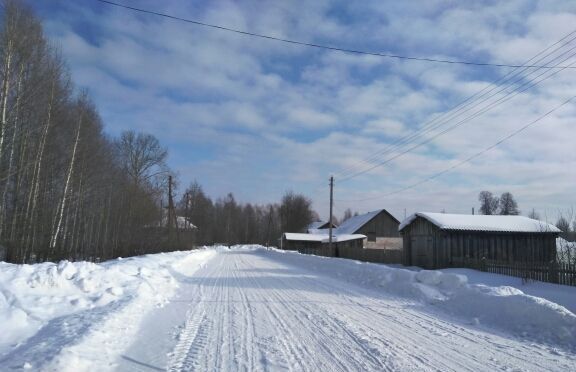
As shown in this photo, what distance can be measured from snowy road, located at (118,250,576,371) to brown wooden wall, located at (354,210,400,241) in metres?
52.0

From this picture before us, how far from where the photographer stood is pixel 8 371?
546 centimetres

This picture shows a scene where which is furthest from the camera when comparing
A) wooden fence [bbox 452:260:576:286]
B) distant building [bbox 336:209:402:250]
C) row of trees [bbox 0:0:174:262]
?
distant building [bbox 336:209:402:250]

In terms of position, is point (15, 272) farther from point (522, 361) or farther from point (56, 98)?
point (56, 98)

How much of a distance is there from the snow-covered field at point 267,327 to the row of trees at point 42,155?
9801mm

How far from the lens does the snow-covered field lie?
21.1 feet

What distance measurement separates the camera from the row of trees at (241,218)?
4203 inches

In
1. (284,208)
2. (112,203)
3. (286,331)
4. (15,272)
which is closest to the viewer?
(286,331)

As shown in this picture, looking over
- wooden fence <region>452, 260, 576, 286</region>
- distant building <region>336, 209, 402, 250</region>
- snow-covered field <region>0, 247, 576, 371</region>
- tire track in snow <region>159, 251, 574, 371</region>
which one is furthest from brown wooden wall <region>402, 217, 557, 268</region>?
distant building <region>336, 209, 402, 250</region>

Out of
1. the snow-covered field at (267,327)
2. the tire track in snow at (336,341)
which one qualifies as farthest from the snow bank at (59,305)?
the tire track in snow at (336,341)

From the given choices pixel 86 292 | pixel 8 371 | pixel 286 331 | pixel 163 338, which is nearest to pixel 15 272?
pixel 86 292

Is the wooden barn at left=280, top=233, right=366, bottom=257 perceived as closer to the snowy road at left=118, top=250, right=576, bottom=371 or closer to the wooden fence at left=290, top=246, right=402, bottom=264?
the wooden fence at left=290, top=246, right=402, bottom=264

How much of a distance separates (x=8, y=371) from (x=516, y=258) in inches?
1178

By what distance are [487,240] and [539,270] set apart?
11781 millimetres

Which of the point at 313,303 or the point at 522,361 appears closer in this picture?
the point at 522,361
